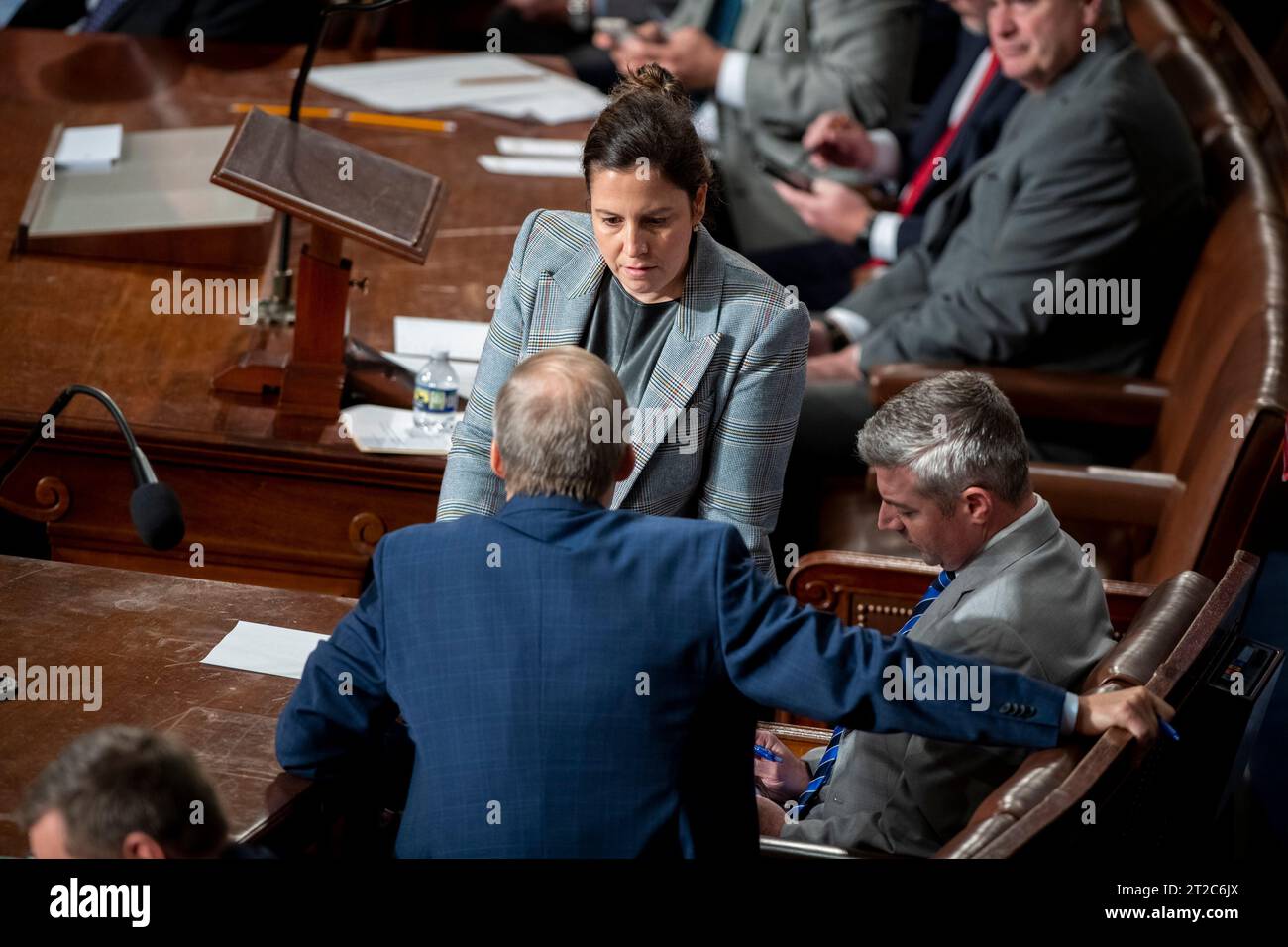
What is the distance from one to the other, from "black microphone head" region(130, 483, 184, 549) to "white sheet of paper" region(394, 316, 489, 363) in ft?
4.64

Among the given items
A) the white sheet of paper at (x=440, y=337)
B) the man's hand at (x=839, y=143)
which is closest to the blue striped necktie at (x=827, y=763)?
the white sheet of paper at (x=440, y=337)

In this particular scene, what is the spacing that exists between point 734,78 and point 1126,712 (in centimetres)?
384

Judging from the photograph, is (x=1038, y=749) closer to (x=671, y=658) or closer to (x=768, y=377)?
(x=671, y=658)

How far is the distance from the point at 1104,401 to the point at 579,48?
11.3 ft

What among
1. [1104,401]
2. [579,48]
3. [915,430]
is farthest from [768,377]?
[579,48]

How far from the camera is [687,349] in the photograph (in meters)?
2.35

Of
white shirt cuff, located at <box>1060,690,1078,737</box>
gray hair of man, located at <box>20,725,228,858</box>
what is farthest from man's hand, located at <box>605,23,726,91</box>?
gray hair of man, located at <box>20,725,228,858</box>

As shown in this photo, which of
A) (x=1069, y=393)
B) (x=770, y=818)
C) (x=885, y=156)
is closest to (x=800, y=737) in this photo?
(x=770, y=818)

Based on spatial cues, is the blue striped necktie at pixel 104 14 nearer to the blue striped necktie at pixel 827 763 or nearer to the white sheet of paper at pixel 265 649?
the white sheet of paper at pixel 265 649

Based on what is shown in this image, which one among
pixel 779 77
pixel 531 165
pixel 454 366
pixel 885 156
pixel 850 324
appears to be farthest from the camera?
pixel 779 77

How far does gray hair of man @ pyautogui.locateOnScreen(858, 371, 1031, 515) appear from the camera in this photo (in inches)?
83.0

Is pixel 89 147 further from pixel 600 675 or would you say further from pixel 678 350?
pixel 600 675

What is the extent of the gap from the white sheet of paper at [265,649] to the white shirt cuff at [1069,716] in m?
1.04

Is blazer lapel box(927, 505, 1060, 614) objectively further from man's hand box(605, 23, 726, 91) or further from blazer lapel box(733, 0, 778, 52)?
blazer lapel box(733, 0, 778, 52)
